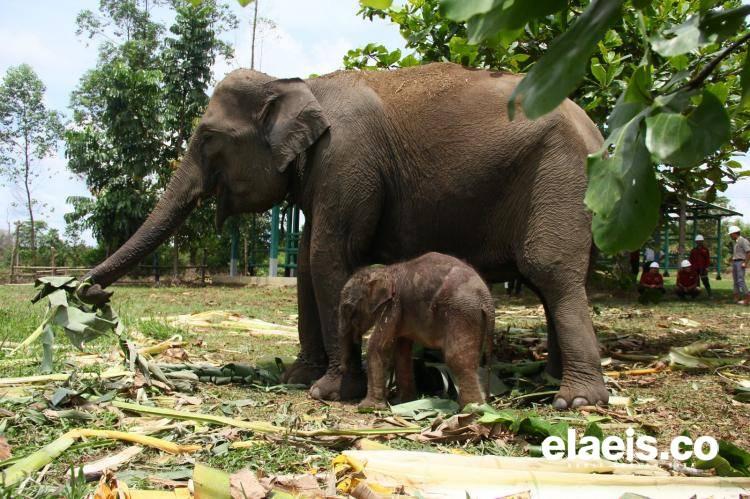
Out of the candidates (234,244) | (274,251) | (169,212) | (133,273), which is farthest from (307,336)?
(133,273)

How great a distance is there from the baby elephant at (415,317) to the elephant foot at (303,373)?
767 millimetres

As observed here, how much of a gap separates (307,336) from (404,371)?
1302 millimetres

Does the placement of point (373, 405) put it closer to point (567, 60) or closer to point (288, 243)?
point (567, 60)

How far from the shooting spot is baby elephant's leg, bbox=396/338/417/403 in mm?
4992

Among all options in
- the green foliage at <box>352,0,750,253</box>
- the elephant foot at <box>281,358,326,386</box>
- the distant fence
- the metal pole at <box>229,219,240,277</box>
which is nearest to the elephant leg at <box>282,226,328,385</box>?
the elephant foot at <box>281,358,326,386</box>

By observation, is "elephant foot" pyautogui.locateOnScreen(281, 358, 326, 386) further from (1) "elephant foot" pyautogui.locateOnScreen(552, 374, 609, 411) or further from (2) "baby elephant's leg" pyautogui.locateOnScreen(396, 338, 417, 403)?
(1) "elephant foot" pyautogui.locateOnScreen(552, 374, 609, 411)

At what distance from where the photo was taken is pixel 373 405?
4719 millimetres

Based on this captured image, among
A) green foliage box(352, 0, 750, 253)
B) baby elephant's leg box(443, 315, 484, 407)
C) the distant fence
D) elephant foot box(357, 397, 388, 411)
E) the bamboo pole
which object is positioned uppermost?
green foliage box(352, 0, 750, 253)

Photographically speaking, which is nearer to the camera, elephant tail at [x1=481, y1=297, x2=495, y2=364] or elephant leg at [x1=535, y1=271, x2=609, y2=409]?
elephant tail at [x1=481, y1=297, x2=495, y2=364]

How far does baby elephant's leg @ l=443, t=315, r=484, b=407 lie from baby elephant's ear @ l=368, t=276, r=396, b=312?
1.61ft

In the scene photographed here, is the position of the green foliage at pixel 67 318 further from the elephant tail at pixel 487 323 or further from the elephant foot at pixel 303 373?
the elephant tail at pixel 487 323

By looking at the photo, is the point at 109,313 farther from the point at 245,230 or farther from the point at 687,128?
the point at 245,230

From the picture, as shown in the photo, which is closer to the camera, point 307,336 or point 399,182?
point 399,182

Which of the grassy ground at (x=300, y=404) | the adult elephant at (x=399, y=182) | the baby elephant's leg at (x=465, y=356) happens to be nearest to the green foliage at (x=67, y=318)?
the adult elephant at (x=399, y=182)
